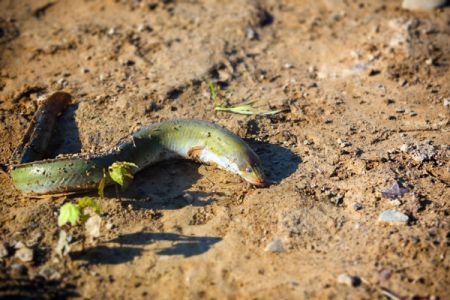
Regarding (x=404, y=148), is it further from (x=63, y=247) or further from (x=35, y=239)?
(x=35, y=239)

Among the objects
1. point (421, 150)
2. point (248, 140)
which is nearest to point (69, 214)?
point (248, 140)

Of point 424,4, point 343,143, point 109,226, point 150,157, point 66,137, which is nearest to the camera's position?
point 109,226

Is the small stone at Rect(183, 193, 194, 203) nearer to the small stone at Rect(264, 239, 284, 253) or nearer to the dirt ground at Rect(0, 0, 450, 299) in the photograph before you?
the dirt ground at Rect(0, 0, 450, 299)

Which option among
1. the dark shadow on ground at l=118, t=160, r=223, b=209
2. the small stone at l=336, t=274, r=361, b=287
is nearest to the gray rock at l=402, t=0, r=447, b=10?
the dark shadow on ground at l=118, t=160, r=223, b=209

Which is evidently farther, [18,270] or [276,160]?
[276,160]

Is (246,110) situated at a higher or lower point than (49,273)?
higher

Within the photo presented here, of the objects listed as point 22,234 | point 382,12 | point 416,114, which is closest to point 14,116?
point 22,234

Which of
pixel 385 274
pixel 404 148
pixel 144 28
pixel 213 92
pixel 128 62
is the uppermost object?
pixel 144 28

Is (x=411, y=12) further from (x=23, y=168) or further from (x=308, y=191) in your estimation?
(x=23, y=168)
